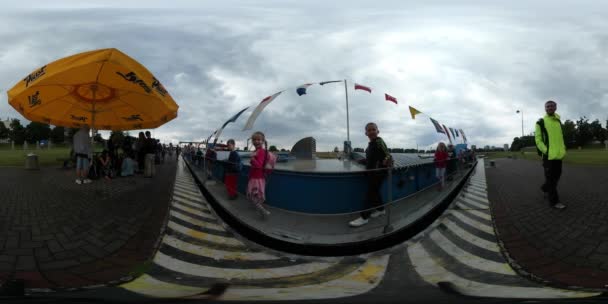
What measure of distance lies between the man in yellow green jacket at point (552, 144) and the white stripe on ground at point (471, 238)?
180 centimetres

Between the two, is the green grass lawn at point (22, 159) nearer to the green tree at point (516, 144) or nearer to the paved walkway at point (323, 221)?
the paved walkway at point (323, 221)

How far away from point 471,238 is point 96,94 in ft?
26.8

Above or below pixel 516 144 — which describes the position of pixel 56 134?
above

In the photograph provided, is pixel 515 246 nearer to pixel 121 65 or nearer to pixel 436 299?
pixel 436 299

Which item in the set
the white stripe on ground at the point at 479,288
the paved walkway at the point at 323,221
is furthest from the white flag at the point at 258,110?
the white stripe on ground at the point at 479,288

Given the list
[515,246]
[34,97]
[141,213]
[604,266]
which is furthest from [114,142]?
[604,266]

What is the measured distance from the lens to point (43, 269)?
3.35m

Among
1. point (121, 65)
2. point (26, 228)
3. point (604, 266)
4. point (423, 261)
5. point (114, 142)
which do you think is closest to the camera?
point (604, 266)

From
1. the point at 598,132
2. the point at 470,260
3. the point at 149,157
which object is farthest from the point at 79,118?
the point at 598,132

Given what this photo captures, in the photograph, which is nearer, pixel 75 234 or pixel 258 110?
pixel 75 234

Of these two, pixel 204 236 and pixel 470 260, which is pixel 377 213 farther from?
pixel 204 236

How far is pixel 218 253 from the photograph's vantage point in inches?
163

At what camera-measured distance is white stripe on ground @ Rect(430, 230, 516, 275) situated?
3448mm

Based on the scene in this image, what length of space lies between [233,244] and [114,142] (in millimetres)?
8642
